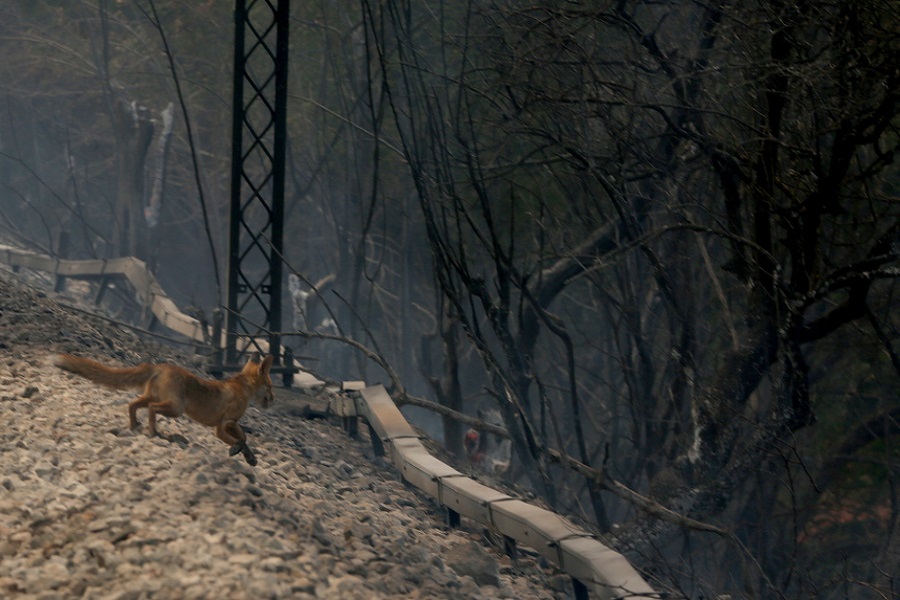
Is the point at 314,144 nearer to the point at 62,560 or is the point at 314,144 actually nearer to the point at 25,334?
the point at 25,334

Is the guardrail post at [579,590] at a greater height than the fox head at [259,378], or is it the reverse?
the fox head at [259,378]

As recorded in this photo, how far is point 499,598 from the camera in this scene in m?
6.33

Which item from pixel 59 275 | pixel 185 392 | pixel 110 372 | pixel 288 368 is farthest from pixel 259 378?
pixel 59 275

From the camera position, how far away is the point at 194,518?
17.8 feet

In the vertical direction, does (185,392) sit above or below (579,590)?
above

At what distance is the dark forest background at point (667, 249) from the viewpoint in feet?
28.0

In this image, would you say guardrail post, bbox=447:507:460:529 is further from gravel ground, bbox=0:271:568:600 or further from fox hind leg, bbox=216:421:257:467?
fox hind leg, bbox=216:421:257:467

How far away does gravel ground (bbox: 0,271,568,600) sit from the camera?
4.78 meters

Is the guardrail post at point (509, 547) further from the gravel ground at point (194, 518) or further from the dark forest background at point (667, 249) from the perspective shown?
the dark forest background at point (667, 249)

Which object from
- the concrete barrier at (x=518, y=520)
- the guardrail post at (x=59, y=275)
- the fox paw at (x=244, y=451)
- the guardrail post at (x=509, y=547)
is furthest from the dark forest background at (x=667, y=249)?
the fox paw at (x=244, y=451)

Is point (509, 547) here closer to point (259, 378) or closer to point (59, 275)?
point (259, 378)

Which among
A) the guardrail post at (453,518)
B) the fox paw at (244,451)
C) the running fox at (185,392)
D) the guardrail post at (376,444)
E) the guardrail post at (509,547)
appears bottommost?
the guardrail post at (509,547)

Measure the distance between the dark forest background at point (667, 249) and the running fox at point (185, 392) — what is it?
9.10 ft

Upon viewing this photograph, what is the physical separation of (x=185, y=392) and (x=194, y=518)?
130 centimetres
